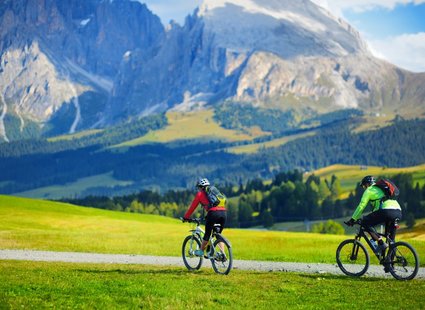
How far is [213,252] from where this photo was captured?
1283 inches

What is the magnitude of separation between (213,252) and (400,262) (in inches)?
353

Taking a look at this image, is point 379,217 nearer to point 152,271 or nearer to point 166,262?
point 152,271

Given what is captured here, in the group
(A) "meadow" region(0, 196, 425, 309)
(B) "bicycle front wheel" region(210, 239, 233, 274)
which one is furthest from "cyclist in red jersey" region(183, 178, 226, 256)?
(A) "meadow" region(0, 196, 425, 309)

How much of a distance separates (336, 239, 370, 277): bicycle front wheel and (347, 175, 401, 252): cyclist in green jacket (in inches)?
62.1

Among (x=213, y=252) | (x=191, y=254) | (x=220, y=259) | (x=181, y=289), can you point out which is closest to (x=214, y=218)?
(x=213, y=252)

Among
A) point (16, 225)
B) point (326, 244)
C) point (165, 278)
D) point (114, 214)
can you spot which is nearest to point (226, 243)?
point (165, 278)

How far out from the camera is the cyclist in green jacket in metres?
29.8

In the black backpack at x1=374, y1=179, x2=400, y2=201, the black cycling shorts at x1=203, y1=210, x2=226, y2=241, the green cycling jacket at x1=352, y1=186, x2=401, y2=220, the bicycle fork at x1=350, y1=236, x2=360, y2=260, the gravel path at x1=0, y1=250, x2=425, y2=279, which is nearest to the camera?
the black backpack at x1=374, y1=179, x2=400, y2=201

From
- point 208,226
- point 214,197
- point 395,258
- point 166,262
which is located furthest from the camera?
point 166,262

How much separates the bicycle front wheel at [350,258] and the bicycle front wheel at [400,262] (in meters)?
2.06

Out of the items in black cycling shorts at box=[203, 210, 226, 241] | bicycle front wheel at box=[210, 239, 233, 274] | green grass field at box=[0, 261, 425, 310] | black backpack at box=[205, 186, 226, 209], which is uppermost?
black backpack at box=[205, 186, 226, 209]

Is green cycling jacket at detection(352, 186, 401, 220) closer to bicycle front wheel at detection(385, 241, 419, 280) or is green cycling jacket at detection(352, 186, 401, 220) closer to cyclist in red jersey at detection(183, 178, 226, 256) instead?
bicycle front wheel at detection(385, 241, 419, 280)

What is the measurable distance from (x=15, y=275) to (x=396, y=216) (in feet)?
58.7

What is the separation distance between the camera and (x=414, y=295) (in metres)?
24.5
